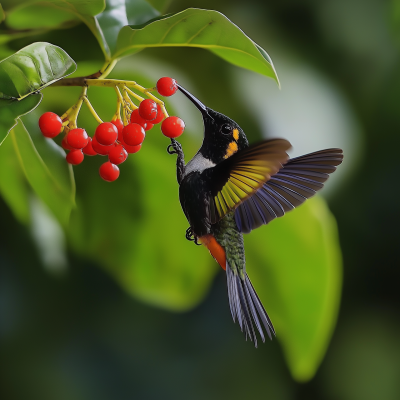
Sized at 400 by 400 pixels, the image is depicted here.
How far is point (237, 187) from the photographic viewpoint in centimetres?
42

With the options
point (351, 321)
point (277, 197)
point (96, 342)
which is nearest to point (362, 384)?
point (351, 321)

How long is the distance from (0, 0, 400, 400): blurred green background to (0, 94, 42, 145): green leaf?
15.4 inches

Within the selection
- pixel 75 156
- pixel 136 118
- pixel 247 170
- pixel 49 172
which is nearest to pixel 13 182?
pixel 49 172

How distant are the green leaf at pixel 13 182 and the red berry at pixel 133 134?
1.03 feet

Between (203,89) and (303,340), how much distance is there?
62 cm

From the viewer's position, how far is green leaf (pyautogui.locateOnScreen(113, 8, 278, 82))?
0.45m

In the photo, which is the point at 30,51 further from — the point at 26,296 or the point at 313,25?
the point at 313,25

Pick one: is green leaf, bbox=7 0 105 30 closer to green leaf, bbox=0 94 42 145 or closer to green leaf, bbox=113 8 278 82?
green leaf, bbox=113 8 278 82

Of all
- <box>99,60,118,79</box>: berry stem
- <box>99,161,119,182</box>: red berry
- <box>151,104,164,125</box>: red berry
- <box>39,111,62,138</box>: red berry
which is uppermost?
<box>151,104,164,125</box>: red berry

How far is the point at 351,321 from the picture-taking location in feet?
4.50

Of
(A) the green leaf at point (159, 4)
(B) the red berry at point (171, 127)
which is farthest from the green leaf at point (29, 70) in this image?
(A) the green leaf at point (159, 4)

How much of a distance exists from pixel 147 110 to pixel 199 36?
0.14 metres

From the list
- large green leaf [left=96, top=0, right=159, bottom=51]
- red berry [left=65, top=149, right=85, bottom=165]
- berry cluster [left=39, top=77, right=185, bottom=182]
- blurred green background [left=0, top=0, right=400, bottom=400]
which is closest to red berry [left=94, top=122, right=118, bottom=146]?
berry cluster [left=39, top=77, right=185, bottom=182]

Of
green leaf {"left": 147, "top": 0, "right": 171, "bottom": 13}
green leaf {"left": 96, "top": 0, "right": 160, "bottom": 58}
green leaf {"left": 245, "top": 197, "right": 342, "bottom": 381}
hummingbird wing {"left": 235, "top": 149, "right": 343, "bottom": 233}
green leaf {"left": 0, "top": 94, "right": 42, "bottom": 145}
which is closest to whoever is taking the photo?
green leaf {"left": 0, "top": 94, "right": 42, "bottom": 145}
